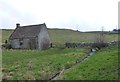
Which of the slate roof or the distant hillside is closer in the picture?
the slate roof

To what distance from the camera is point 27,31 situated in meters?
78.6

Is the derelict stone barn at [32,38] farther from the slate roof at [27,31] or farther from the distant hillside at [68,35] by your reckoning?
the distant hillside at [68,35]

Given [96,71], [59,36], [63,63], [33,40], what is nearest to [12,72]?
[63,63]

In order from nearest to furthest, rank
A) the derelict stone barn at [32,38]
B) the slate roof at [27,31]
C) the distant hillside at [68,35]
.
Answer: the derelict stone barn at [32,38]
the slate roof at [27,31]
the distant hillside at [68,35]

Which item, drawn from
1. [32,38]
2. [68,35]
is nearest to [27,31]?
[32,38]

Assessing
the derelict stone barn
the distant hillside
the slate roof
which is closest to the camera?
the derelict stone barn

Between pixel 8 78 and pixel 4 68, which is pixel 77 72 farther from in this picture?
A: pixel 4 68

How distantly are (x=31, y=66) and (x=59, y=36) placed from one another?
82.2m

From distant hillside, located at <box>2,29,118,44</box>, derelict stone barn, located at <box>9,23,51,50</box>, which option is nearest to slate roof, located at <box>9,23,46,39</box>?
derelict stone barn, located at <box>9,23,51,50</box>

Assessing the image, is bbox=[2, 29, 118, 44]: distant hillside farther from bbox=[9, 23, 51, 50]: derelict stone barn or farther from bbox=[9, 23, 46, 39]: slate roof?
bbox=[9, 23, 51, 50]: derelict stone barn

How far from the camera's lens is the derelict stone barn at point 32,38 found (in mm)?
73625

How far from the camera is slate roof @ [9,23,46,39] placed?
246ft

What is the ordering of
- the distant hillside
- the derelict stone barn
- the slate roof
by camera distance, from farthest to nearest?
the distant hillside < the slate roof < the derelict stone barn

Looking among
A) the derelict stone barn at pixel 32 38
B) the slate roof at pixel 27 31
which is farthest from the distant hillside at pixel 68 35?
the derelict stone barn at pixel 32 38
